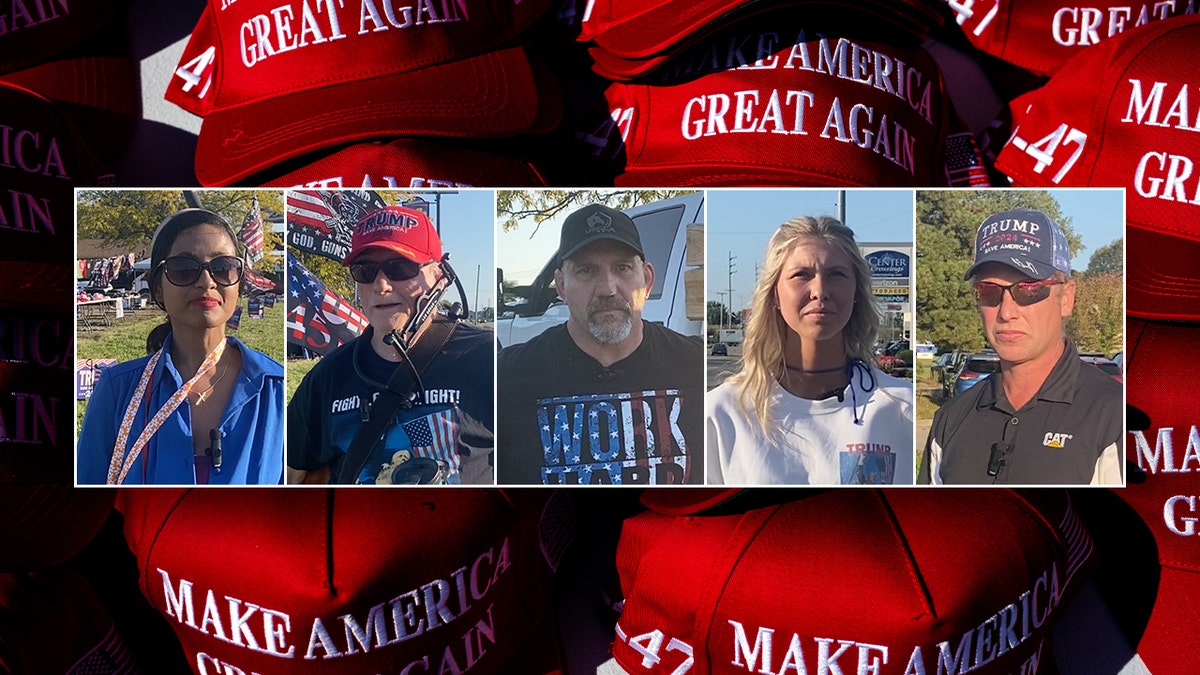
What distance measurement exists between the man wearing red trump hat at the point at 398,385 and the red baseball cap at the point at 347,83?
0.18m

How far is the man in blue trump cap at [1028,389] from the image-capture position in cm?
91

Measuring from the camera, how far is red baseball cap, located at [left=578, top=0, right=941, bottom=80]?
1.05m

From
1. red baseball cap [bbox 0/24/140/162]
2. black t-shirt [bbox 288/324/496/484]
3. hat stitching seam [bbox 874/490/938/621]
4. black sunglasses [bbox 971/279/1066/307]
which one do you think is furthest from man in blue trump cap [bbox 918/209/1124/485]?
red baseball cap [bbox 0/24/140/162]

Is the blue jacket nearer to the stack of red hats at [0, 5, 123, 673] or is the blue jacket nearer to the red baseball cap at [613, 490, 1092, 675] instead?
the stack of red hats at [0, 5, 123, 673]

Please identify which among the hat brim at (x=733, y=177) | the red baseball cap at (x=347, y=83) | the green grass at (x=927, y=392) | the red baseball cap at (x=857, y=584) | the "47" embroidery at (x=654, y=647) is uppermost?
the red baseball cap at (x=347, y=83)

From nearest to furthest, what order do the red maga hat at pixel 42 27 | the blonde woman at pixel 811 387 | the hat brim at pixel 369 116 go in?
the blonde woman at pixel 811 387, the hat brim at pixel 369 116, the red maga hat at pixel 42 27

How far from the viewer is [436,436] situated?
928 mm

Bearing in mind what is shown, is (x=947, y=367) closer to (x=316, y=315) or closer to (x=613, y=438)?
(x=613, y=438)

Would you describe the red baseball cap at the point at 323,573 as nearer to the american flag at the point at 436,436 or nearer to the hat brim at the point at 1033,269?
the american flag at the point at 436,436

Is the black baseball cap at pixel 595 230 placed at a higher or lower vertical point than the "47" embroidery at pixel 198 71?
lower

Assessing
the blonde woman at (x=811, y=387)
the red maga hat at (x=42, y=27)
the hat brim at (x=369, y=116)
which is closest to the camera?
the blonde woman at (x=811, y=387)

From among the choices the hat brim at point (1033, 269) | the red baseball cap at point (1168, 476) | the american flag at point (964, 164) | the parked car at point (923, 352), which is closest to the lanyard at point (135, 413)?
the parked car at point (923, 352)

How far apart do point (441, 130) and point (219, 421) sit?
0.40 meters

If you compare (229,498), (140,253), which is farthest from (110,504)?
(140,253)
